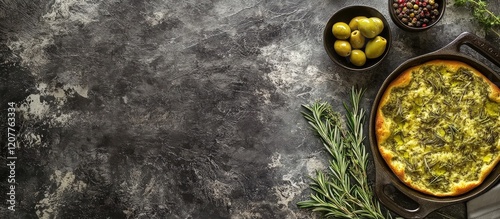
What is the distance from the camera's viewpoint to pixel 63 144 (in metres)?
3.36

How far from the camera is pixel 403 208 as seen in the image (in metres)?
3.04

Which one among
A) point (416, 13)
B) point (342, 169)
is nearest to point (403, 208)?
point (342, 169)

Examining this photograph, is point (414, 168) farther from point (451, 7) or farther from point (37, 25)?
point (37, 25)

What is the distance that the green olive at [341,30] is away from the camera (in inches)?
121

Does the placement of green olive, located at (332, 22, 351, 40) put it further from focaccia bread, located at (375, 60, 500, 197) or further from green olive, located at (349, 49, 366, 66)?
focaccia bread, located at (375, 60, 500, 197)

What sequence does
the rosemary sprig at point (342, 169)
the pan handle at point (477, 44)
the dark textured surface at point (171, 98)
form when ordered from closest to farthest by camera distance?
the pan handle at point (477, 44) < the rosemary sprig at point (342, 169) < the dark textured surface at point (171, 98)

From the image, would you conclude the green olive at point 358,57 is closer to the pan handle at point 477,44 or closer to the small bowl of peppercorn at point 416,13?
the small bowl of peppercorn at point 416,13

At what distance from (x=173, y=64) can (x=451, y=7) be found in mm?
1628

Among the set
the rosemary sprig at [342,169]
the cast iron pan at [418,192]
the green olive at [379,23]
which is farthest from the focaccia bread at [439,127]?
the green olive at [379,23]

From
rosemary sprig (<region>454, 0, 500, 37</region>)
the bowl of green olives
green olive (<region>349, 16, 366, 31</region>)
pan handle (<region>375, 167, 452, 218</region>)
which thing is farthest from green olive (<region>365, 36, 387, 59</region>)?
pan handle (<region>375, 167, 452, 218</region>)

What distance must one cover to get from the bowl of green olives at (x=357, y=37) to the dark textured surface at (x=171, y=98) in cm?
13

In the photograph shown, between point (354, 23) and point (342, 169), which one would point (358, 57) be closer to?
point (354, 23)

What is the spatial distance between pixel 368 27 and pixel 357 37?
9 cm

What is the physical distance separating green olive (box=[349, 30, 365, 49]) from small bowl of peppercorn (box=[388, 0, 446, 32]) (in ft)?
0.70
